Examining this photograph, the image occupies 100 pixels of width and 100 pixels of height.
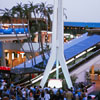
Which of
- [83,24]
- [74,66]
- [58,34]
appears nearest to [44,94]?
[58,34]

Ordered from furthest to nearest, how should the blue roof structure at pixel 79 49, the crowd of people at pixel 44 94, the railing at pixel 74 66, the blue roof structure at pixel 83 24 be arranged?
the blue roof structure at pixel 83 24 → the blue roof structure at pixel 79 49 → the railing at pixel 74 66 → the crowd of people at pixel 44 94

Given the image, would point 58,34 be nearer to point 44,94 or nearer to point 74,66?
point 44,94

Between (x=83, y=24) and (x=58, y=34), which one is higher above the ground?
(x=58, y=34)

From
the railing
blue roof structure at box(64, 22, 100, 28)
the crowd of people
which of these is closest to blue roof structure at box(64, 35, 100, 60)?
the railing

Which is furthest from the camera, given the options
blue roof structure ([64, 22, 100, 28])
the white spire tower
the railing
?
blue roof structure ([64, 22, 100, 28])

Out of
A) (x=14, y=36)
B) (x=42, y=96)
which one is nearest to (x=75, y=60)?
(x=42, y=96)

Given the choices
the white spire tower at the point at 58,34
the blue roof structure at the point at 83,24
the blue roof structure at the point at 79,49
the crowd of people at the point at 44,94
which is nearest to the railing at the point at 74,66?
the blue roof structure at the point at 79,49

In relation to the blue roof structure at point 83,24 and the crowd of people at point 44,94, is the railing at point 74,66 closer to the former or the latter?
the crowd of people at point 44,94

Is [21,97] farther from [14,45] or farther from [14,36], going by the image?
[14,45]

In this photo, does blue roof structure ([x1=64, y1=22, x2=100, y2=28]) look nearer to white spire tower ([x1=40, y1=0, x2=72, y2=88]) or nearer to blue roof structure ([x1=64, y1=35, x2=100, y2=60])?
blue roof structure ([x1=64, y1=35, x2=100, y2=60])

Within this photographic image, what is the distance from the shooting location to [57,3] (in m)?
18.8

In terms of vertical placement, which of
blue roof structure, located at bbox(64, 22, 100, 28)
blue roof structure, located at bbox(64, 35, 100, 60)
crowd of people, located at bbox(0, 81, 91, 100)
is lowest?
blue roof structure, located at bbox(64, 22, 100, 28)

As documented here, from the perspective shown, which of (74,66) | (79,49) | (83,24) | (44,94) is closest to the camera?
(44,94)

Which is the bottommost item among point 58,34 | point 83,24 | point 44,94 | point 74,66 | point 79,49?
point 83,24
